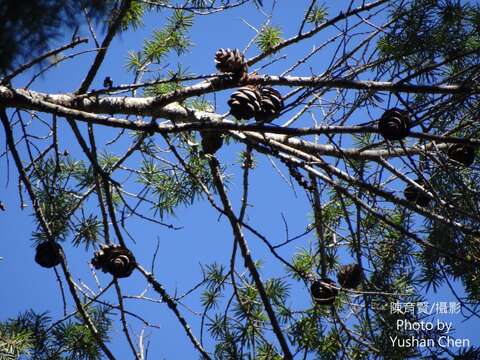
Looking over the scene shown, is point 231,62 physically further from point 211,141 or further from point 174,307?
point 174,307

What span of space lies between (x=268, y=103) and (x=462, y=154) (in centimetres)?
68

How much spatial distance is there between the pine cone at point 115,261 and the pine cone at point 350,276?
0.78 m

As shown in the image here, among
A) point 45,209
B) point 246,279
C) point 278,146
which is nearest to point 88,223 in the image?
point 45,209

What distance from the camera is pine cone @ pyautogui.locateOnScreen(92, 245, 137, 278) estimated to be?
1.82m

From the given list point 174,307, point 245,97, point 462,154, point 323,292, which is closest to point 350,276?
point 323,292

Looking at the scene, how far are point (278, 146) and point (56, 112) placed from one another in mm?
680

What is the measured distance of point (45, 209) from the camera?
→ 7.19 ft

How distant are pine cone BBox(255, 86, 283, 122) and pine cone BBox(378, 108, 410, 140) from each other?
0.34 m

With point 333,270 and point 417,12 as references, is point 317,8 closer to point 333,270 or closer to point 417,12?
point 417,12

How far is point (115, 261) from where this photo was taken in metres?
A: 1.82

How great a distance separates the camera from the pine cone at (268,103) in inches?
69.9

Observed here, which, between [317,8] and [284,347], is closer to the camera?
[284,347]

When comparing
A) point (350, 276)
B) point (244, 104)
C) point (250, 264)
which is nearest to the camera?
point (244, 104)

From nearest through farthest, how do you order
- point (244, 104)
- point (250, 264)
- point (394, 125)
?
point (394, 125)
point (244, 104)
point (250, 264)
